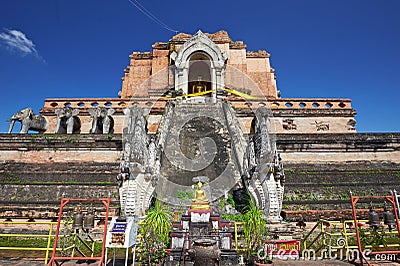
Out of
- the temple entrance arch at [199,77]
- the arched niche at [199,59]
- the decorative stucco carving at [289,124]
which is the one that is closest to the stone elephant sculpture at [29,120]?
the arched niche at [199,59]

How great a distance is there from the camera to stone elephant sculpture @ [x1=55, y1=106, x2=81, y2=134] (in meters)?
17.5

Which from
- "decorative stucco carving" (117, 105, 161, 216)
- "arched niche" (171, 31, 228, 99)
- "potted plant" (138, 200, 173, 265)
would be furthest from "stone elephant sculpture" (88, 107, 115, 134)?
"potted plant" (138, 200, 173, 265)

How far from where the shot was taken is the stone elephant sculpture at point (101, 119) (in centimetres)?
1700

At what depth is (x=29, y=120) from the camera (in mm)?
16812

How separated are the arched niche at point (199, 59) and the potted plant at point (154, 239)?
542 inches

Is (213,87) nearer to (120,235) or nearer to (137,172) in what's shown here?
(137,172)

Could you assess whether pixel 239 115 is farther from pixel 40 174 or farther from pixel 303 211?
pixel 40 174

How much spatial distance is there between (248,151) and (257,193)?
1657 mm

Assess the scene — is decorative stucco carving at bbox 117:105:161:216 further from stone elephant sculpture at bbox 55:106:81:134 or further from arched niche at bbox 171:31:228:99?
arched niche at bbox 171:31:228:99

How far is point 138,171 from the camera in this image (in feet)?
28.8

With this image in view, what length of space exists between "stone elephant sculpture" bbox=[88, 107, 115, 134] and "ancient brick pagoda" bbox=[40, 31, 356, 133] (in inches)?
52.1

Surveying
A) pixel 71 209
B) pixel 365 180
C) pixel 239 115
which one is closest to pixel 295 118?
pixel 239 115

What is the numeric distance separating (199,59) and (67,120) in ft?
33.6

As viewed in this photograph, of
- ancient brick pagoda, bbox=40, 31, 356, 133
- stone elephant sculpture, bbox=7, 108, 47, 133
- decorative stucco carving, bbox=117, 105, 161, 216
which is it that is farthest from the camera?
ancient brick pagoda, bbox=40, 31, 356, 133
